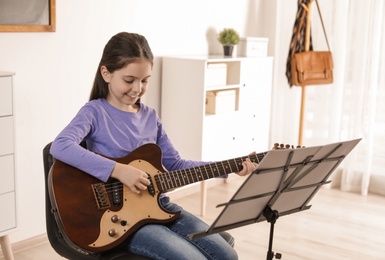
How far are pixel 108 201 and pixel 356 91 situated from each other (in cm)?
279

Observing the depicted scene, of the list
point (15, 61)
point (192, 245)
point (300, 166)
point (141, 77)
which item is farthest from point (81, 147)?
point (15, 61)

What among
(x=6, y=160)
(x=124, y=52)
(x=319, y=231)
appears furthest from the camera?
(x=319, y=231)

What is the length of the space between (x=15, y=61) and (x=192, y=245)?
138cm

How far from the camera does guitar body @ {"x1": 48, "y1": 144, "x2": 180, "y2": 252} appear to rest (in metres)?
1.74

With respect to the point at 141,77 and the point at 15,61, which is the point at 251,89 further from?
the point at 141,77

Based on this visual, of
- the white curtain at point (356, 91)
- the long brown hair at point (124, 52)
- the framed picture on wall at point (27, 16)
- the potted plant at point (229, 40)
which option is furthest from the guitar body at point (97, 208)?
the white curtain at point (356, 91)

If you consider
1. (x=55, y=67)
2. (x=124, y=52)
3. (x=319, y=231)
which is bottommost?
(x=319, y=231)

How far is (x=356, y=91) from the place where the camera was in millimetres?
4160

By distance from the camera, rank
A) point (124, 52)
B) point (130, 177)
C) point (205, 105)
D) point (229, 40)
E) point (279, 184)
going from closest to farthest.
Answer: point (279, 184), point (130, 177), point (124, 52), point (205, 105), point (229, 40)

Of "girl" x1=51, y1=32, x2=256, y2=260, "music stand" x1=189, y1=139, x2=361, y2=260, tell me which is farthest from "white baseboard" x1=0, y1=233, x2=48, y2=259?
"music stand" x1=189, y1=139, x2=361, y2=260

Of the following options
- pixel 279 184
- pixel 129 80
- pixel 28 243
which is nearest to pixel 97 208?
pixel 129 80

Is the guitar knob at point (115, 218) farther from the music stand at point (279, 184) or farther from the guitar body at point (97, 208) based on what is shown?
the music stand at point (279, 184)

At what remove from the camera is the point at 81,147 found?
1.83 m

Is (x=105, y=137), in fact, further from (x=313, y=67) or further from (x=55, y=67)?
(x=313, y=67)
